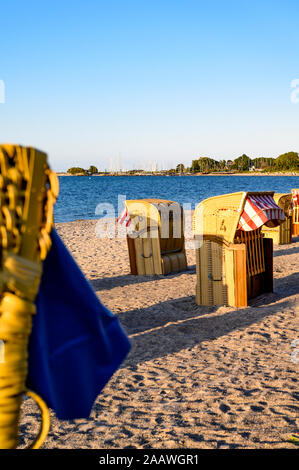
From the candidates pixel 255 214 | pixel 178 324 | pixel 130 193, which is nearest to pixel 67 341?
pixel 178 324

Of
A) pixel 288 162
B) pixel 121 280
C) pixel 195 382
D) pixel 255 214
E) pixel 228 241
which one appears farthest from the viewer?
pixel 288 162

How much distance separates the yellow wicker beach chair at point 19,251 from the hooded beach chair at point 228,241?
5.19 m

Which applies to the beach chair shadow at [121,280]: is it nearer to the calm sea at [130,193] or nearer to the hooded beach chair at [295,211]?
the calm sea at [130,193]

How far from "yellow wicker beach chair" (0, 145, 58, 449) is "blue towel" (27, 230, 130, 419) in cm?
11

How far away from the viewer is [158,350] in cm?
496

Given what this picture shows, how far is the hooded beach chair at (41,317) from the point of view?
1094 mm

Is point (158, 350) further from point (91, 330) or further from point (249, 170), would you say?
point (249, 170)

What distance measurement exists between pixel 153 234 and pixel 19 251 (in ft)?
25.4

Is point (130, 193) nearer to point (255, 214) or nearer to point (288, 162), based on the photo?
point (255, 214)

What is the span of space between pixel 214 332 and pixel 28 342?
179 inches

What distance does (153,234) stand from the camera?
8836mm

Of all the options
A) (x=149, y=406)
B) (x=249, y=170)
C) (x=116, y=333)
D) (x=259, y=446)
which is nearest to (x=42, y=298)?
(x=116, y=333)

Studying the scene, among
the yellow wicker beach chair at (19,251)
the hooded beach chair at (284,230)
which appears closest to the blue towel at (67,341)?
the yellow wicker beach chair at (19,251)

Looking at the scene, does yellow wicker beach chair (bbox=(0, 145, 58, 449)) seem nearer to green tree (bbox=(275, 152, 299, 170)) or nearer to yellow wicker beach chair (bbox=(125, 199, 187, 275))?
yellow wicker beach chair (bbox=(125, 199, 187, 275))
